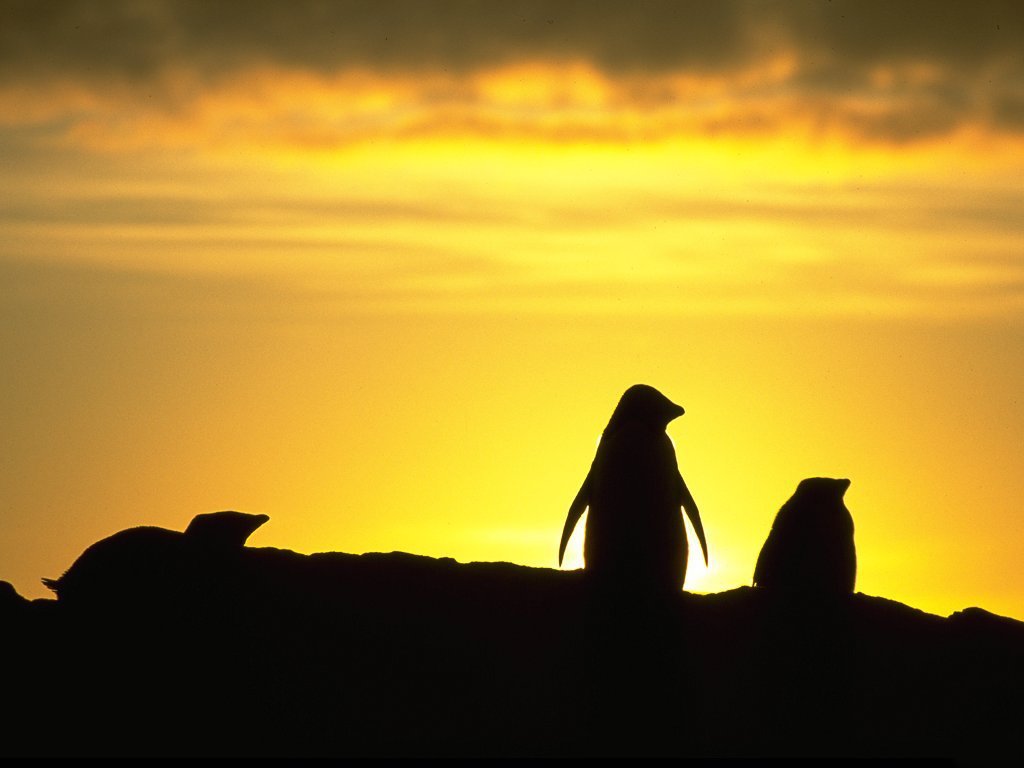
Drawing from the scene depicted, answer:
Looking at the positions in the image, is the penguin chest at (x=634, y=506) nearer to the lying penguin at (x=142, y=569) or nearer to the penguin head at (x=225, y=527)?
the penguin head at (x=225, y=527)

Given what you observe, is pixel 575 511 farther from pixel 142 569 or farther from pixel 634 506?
pixel 142 569

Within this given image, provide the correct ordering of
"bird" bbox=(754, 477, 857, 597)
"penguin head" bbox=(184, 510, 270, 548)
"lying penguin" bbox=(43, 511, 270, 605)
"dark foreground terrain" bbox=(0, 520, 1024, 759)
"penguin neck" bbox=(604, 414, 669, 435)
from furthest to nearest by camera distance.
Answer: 1. "bird" bbox=(754, 477, 857, 597)
2. "penguin neck" bbox=(604, 414, 669, 435)
3. "penguin head" bbox=(184, 510, 270, 548)
4. "lying penguin" bbox=(43, 511, 270, 605)
5. "dark foreground terrain" bbox=(0, 520, 1024, 759)

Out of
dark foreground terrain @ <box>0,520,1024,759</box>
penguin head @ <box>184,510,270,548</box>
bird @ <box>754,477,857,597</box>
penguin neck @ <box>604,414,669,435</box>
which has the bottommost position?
dark foreground terrain @ <box>0,520,1024,759</box>

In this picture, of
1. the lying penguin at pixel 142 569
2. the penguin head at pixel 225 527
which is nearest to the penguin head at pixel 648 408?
the penguin head at pixel 225 527

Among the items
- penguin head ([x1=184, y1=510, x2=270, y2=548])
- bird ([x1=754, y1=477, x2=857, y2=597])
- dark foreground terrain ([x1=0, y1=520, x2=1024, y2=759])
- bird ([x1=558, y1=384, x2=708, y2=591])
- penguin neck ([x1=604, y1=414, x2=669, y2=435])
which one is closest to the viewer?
dark foreground terrain ([x1=0, y1=520, x2=1024, y2=759])

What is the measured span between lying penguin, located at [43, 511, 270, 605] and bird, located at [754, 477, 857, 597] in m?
5.37

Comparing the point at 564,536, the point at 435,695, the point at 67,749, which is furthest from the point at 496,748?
the point at 564,536

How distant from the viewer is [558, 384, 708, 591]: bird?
→ 13.3 meters

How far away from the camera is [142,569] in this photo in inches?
441

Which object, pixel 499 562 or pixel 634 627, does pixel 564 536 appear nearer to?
pixel 499 562

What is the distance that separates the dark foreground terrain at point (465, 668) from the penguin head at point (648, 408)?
1.65m

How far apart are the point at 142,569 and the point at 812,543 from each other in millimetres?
6193

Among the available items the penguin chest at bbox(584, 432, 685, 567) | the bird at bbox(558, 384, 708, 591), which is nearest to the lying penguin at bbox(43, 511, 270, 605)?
the bird at bbox(558, 384, 708, 591)

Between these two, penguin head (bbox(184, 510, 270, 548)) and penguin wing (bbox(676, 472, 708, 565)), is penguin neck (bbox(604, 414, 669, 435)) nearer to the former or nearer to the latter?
penguin wing (bbox(676, 472, 708, 565))
